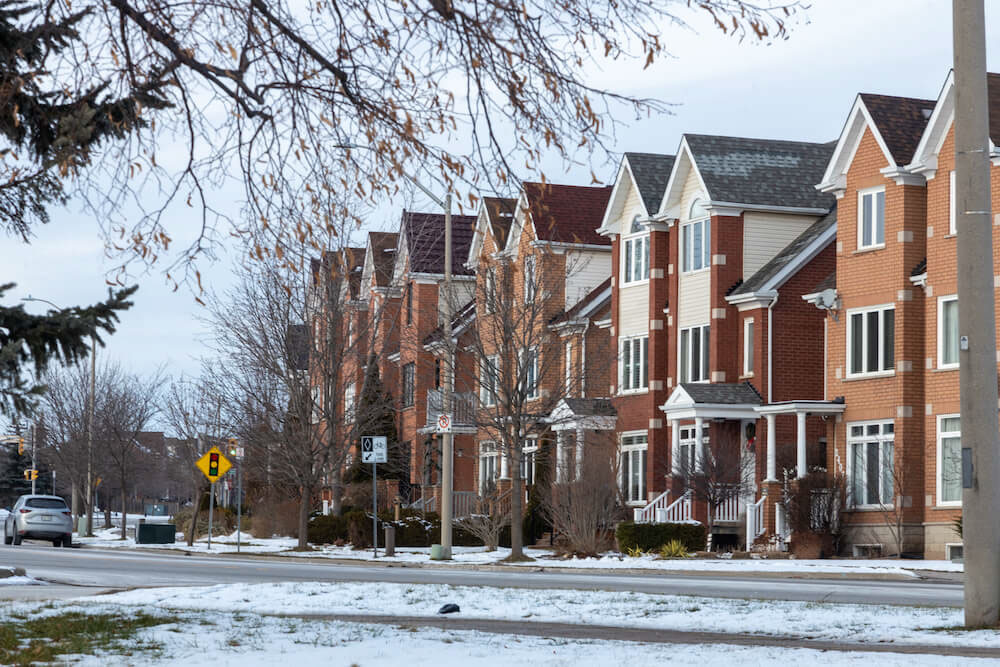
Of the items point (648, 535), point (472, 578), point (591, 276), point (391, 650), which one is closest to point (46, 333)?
point (391, 650)

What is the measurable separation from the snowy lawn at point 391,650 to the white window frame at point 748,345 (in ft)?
90.6

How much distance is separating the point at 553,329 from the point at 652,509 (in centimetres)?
548

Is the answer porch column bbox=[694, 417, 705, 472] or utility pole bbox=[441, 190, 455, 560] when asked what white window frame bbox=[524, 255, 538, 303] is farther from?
porch column bbox=[694, 417, 705, 472]

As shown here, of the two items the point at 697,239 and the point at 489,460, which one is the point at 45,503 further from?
the point at 697,239

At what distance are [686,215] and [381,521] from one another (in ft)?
39.0

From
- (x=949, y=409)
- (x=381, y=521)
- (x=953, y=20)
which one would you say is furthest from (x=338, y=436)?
(x=953, y=20)

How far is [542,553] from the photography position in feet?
128

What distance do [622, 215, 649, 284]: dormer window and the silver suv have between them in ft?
59.2

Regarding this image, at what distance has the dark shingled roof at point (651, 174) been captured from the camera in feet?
144

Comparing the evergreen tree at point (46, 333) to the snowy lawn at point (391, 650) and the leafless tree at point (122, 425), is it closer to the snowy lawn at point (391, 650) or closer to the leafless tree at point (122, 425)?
the snowy lawn at point (391, 650)

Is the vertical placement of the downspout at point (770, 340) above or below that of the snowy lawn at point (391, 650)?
above

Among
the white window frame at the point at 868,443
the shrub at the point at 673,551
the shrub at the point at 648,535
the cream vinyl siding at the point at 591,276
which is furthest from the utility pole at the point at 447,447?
the cream vinyl siding at the point at 591,276

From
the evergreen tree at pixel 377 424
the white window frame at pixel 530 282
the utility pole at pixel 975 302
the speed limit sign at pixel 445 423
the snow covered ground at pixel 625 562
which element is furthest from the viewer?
the evergreen tree at pixel 377 424

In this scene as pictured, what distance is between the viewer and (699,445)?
39094mm
